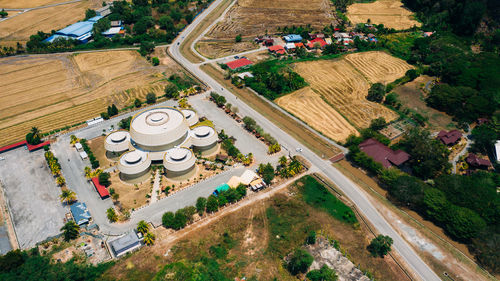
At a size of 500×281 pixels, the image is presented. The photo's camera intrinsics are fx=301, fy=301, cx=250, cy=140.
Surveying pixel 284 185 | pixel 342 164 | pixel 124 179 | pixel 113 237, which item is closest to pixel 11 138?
pixel 124 179

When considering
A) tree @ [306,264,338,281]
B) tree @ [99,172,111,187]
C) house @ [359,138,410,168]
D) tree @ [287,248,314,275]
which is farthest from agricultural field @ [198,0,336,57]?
tree @ [306,264,338,281]

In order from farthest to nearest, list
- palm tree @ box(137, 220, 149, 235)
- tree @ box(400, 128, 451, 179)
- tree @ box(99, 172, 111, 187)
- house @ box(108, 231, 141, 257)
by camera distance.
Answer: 1. tree @ box(400, 128, 451, 179)
2. tree @ box(99, 172, 111, 187)
3. palm tree @ box(137, 220, 149, 235)
4. house @ box(108, 231, 141, 257)

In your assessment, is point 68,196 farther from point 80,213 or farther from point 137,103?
point 137,103

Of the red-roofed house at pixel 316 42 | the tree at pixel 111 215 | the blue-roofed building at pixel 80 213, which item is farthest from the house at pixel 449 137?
the blue-roofed building at pixel 80 213

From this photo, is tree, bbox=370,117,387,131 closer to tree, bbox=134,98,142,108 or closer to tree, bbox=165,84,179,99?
tree, bbox=165,84,179,99

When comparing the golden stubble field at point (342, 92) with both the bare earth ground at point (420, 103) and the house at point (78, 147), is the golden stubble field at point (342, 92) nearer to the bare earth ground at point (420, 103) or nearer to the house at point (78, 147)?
the bare earth ground at point (420, 103)

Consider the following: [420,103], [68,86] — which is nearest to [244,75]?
[420,103]
